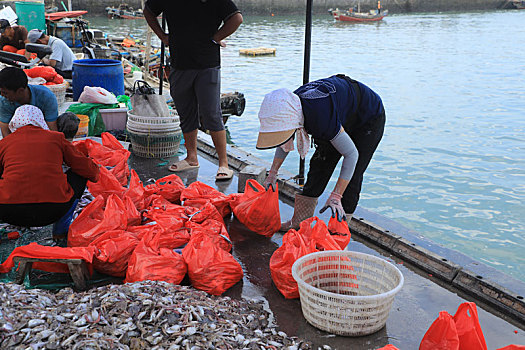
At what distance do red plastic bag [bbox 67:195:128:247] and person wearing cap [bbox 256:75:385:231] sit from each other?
1039 millimetres

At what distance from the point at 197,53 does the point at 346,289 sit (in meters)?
2.71

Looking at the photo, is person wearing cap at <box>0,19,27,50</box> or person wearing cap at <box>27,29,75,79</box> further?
person wearing cap at <box>0,19,27,50</box>

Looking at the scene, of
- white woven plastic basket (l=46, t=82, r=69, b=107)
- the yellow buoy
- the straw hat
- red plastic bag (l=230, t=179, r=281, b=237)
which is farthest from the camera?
the yellow buoy

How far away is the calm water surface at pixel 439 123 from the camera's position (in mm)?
6492

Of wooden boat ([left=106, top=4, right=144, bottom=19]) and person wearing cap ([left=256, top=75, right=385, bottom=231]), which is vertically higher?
wooden boat ([left=106, top=4, right=144, bottom=19])

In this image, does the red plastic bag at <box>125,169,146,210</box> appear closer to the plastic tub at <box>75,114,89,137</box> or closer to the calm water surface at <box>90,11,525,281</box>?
the plastic tub at <box>75,114,89,137</box>

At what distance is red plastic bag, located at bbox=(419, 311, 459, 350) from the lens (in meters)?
2.08

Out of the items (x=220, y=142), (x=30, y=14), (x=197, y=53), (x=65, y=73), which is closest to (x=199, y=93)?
(x=197, y=53)

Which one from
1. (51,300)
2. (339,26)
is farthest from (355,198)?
(339,26)

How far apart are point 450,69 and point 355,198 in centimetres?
1796

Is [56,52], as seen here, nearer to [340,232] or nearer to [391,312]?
[340,232]

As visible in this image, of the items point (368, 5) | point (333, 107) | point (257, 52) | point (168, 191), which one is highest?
point (368, 5)

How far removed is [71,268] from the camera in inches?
108

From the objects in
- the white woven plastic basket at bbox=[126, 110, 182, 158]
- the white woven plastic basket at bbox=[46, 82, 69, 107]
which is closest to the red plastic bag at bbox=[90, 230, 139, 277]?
the white woven plastic basket at bbox=[126, 110, 182, 158]
